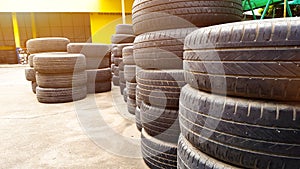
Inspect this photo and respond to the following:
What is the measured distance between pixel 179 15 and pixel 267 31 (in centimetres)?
84

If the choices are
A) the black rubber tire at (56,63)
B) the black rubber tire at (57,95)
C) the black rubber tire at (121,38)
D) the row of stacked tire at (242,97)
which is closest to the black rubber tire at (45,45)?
the black rubber tire at (56,63)

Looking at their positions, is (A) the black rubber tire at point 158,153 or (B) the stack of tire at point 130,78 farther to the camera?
(B) the stack of tire at point 130,78

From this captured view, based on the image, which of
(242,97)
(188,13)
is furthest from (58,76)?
(242,97)

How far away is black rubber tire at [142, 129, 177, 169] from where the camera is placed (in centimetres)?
153

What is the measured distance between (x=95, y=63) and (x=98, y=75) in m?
0.29

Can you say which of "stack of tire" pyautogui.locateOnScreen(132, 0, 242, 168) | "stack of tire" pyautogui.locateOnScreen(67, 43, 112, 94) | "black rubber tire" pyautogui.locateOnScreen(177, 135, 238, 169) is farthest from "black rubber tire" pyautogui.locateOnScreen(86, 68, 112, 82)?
"black rubber tire" pyautogui.locateOnScreen(177, 135, 238, 169)

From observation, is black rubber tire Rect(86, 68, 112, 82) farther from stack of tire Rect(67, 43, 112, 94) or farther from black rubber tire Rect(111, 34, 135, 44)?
Answer: black rubber tire Rect(111, 34, 135, 44)

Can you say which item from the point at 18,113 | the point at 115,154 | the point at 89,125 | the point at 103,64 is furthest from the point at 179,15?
the point at 103,64

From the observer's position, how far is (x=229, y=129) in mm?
848

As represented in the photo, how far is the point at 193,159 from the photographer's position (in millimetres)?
1011

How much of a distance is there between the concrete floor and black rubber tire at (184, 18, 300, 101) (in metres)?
1.18

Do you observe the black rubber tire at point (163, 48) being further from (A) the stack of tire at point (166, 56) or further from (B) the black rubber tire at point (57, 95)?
(B) the black rubber tire at point (57, 95)

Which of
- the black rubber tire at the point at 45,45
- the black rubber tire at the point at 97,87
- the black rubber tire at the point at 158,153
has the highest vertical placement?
the black rubber tire at the point at 45,45

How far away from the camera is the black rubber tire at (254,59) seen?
714 mm
